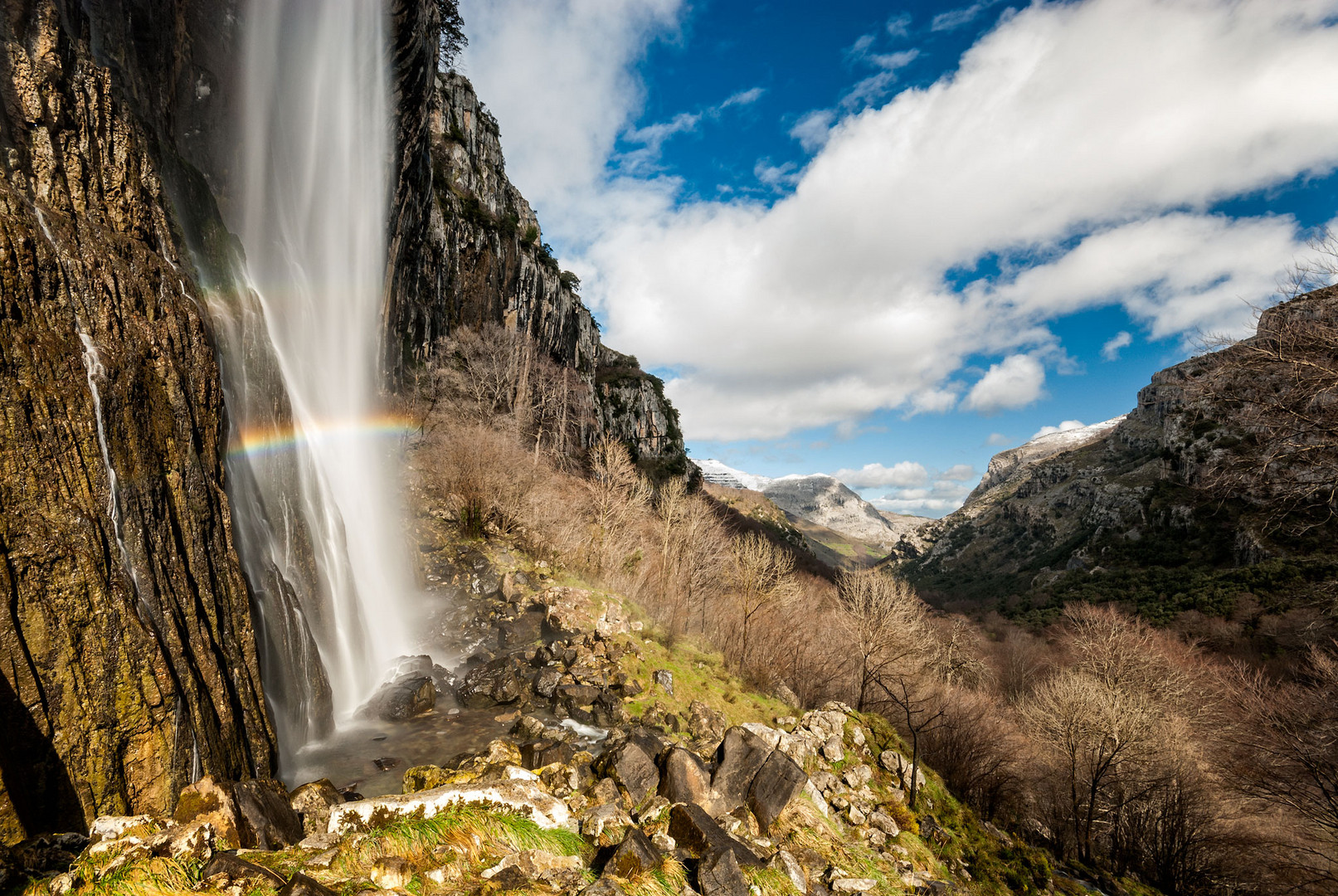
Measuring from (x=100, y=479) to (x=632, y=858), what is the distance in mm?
9500

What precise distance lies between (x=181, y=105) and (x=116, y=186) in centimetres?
963

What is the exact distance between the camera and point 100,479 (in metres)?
7.07

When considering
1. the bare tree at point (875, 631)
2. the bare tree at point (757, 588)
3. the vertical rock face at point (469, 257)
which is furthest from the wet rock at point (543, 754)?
the vertical rock face at point (469, 257)

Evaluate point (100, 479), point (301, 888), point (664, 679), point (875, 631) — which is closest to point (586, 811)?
point (301, 888)

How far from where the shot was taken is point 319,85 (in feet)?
78.8

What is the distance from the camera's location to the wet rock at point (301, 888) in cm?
445

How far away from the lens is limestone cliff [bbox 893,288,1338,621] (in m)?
8.18

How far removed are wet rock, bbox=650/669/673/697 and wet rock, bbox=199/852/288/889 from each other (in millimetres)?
13491

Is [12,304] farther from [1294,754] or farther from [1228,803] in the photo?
[1228,803]

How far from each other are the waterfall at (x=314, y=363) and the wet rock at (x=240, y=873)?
24.0ft

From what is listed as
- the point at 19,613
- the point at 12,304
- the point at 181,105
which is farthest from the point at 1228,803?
the point at 181,105

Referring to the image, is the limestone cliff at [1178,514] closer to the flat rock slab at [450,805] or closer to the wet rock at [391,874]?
the flat rock slab at [450,805]

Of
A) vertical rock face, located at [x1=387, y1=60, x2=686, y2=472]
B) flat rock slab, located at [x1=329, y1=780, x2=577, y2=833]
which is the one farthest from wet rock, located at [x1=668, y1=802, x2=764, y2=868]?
vertical rock face, located at [x1=387, y1=60, x2=686, y2=472]

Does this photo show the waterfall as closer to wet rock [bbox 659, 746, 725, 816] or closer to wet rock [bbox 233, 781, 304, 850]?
wet rock [bbox 233, 781, 304, 850]
